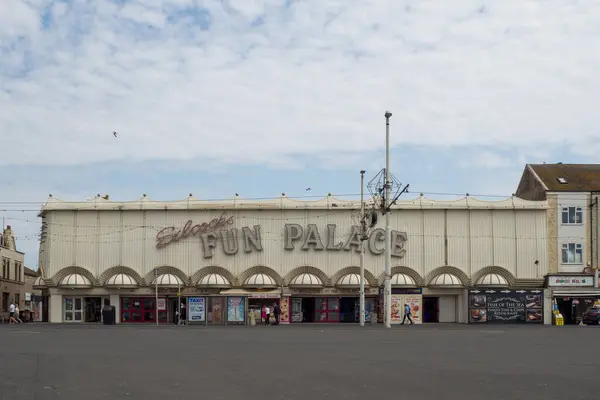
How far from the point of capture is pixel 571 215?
2404 inches

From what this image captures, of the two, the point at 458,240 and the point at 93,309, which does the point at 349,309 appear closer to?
the point at 458,240

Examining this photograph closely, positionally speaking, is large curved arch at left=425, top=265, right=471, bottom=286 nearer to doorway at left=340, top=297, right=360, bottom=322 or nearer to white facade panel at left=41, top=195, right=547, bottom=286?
white facade panel at left=41, top=195, right=547, bottom=286

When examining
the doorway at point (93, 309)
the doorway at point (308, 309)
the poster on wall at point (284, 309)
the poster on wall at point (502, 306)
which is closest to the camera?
the poster on wall at point (502, 306)

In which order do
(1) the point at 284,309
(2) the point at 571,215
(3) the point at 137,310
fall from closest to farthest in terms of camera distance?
(1) the point at 284,309, (2) the point at 571,215, (3) the point at 137,310

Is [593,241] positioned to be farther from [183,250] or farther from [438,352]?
[438,352]

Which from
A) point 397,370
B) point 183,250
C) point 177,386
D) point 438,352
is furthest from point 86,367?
point 183,250

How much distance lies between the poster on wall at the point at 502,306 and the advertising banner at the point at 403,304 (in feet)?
12.6

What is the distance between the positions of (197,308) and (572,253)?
27.9 meters

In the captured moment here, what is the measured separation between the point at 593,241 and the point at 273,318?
79.7 feet

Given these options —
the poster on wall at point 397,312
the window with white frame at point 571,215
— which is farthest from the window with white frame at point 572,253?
the poster on wall at point 397,312

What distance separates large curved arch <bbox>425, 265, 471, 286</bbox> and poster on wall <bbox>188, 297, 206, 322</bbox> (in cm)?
1654

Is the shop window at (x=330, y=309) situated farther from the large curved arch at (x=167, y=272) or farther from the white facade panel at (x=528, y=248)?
the white facade panel at (x=528, y=248)

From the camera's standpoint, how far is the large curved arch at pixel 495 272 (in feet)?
198

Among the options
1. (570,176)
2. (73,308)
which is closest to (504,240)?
(570,176)
